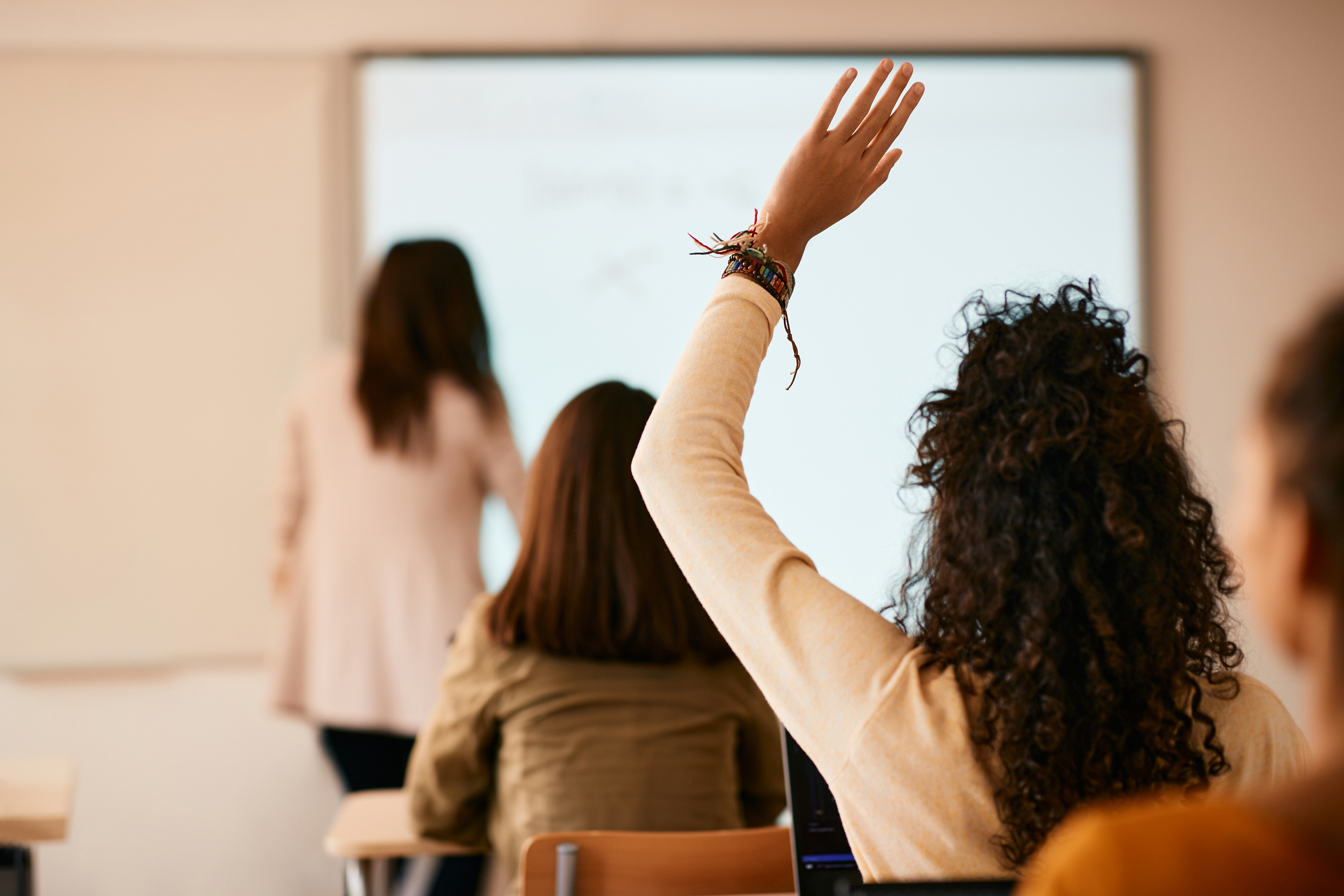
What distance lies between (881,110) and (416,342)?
170 cm

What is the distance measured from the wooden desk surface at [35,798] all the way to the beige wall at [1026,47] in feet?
3.82

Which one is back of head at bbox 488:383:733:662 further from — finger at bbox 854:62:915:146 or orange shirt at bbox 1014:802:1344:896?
orange shirt at bbox 1014:802:1344:896

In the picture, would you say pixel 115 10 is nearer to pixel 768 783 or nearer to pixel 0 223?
pixel 0 223

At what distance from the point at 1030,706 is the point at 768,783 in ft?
3.10

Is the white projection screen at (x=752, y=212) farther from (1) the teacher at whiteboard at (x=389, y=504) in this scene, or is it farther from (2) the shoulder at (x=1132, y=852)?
(2) the shoulder at (x=1132, y=852)

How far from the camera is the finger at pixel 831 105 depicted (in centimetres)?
89

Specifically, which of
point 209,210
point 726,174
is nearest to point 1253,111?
point 726,174

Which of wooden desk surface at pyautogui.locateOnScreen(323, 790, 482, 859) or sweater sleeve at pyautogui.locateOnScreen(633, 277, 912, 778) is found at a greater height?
sweater sleeve at pyautogui.locateOnScreen(633, 277, 912, 778)

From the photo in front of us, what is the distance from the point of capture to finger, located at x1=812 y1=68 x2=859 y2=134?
0.89 meters

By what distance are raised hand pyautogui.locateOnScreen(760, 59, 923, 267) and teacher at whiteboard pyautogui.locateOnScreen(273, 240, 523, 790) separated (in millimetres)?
1626

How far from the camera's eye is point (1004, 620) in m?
0.83

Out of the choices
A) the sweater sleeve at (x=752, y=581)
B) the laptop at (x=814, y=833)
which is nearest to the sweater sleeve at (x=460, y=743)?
the laptop at (x=814, y=833)

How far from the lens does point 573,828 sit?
157cm

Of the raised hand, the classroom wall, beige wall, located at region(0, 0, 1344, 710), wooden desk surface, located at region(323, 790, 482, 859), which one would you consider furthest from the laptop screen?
beige wall, located at region(0, 0, 1344, 710)
